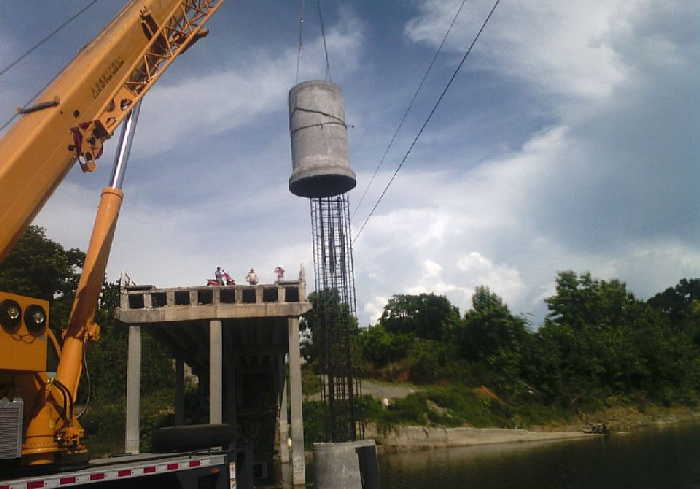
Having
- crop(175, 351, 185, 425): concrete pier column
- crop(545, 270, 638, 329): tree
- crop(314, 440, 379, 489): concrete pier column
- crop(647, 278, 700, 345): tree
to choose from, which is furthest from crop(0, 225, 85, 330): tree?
crop(647, 278, 700, 345): tree

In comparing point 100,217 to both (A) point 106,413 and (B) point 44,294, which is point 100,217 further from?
(B) point 44,294

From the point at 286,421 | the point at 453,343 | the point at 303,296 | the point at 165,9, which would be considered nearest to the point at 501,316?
the point at 453,343

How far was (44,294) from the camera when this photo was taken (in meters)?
52.4

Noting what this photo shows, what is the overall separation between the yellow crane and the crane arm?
21 millimetres

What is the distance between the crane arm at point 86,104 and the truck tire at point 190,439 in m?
5.05

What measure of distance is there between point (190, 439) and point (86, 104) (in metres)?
7.58

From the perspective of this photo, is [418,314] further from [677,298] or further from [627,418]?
[677,298]

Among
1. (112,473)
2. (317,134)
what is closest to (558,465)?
(317,134)

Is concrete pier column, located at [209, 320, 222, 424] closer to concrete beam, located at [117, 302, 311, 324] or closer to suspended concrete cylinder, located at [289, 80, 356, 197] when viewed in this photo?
concrete beam, located at [117, 302, 311, 324]

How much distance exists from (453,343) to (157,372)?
35244 millimetres

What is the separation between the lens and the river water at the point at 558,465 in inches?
1063

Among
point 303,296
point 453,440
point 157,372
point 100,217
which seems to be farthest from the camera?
point 157,372

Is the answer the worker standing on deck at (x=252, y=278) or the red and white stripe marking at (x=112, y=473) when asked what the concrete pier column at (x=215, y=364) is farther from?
the red and white stripe marking at (x=112, y=473)

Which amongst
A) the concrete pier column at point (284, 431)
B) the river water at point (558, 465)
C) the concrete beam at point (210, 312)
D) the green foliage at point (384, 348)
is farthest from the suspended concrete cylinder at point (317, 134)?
the green foliage at point (384, 348)
